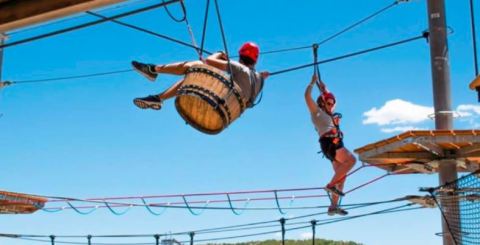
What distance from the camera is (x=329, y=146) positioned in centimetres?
657

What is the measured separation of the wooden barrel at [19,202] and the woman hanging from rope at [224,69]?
247 inches

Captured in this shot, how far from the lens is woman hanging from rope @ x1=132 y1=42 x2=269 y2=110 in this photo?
167 inches

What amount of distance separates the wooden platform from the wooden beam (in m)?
3.18

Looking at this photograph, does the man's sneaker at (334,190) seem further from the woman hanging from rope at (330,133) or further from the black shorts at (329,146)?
the black shorts at (329,146)

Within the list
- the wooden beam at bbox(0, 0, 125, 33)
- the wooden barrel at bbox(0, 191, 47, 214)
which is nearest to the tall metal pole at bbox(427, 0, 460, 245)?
the wooden beam at bbox(0, 0, 125, 33)

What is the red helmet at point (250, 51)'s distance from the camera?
4730 mm

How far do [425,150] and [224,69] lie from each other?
2.69 metres

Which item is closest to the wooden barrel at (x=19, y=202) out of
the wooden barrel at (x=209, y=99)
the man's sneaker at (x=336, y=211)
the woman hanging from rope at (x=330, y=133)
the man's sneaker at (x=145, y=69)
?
the man's sneaker at (x=336, y=211)

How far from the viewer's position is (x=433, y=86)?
6.49m

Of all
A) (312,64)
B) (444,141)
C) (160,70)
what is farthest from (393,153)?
(160,70)

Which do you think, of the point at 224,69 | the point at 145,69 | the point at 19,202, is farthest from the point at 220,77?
the point at 19,202

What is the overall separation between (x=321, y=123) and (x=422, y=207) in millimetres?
1468

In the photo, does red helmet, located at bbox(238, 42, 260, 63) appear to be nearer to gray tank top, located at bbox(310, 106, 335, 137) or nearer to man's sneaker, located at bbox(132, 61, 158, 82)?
man's sneaker, located at bbox(132, 61, 158, 82)

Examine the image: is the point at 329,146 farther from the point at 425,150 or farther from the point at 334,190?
the point at 425,150
